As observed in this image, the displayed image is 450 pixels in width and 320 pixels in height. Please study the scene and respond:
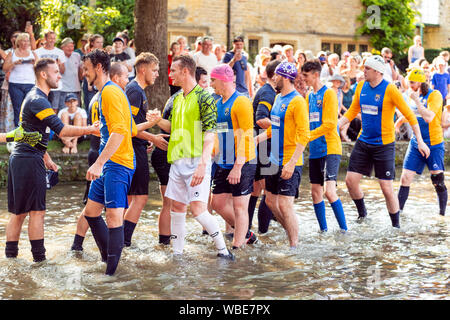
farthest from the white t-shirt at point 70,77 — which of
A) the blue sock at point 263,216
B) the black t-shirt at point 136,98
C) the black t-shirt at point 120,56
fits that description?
the black t-shirt at point 136,98

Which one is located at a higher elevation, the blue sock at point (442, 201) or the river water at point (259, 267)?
the blue sock at point (442, 201)

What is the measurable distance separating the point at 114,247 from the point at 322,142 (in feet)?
10.2

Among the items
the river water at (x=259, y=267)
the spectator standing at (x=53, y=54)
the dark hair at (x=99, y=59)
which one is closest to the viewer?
the river water at (x=259, y=267)

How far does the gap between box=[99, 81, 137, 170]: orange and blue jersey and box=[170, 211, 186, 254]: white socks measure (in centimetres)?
81

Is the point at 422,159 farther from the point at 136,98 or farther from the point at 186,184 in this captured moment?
the point at 136,98

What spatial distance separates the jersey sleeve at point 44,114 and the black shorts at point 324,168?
10.5 feet

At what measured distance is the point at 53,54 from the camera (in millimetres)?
13188

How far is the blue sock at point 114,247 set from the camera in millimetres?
6057

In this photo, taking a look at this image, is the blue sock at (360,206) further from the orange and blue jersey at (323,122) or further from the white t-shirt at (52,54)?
the white t-shirt at (52,54)

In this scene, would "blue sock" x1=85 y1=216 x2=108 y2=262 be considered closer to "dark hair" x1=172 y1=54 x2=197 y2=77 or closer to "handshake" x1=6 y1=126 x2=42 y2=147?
"handshake" x1=6 y1=126 x2=42 y2=147

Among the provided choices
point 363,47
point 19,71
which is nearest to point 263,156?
point 19,71

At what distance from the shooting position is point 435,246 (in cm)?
760

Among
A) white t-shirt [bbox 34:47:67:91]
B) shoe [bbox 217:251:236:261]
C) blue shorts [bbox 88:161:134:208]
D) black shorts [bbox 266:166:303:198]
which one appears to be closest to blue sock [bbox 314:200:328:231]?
black shorts [bbox 266:166:303:198]

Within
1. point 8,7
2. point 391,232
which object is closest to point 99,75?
point 391,232
